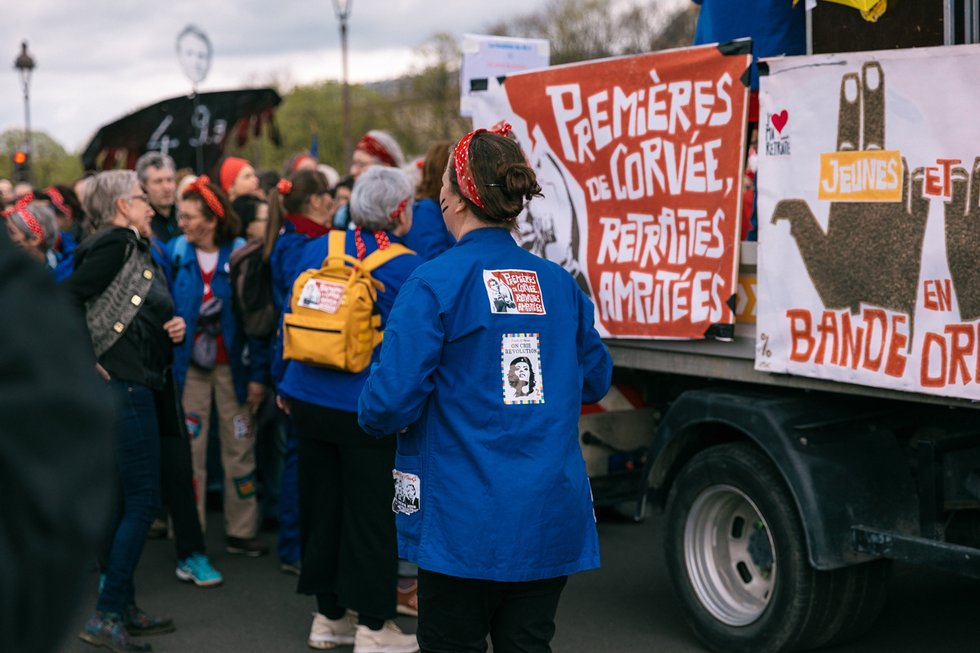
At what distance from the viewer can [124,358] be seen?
5.38 meters

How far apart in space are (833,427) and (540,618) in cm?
175

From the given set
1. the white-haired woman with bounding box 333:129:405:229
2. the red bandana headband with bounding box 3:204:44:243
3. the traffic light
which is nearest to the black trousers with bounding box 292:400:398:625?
the red bandana headband with bounding box 3:204:44:243

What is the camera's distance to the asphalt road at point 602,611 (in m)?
5.42

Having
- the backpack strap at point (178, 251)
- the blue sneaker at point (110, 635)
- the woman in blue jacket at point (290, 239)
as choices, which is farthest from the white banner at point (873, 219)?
the backpack strap at point (178, 251)

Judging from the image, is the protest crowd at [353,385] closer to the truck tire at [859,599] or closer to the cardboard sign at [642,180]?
the cardboard sign at [642,180]

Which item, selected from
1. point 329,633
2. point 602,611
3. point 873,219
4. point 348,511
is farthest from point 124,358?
point 873,219

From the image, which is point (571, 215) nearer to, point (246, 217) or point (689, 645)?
point (689, 645)

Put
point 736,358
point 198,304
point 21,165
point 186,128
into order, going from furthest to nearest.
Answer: point 21,165
point 186,128
point 198,304
point 736,358

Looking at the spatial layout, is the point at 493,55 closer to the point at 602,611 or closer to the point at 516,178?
the point at 602,611

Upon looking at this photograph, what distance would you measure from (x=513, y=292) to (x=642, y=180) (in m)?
1.99

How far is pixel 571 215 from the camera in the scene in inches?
224

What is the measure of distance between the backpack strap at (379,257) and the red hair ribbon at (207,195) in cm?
214

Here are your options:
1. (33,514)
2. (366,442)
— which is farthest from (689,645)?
(33,514)

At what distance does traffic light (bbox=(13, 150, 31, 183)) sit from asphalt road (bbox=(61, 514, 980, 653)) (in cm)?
1519
